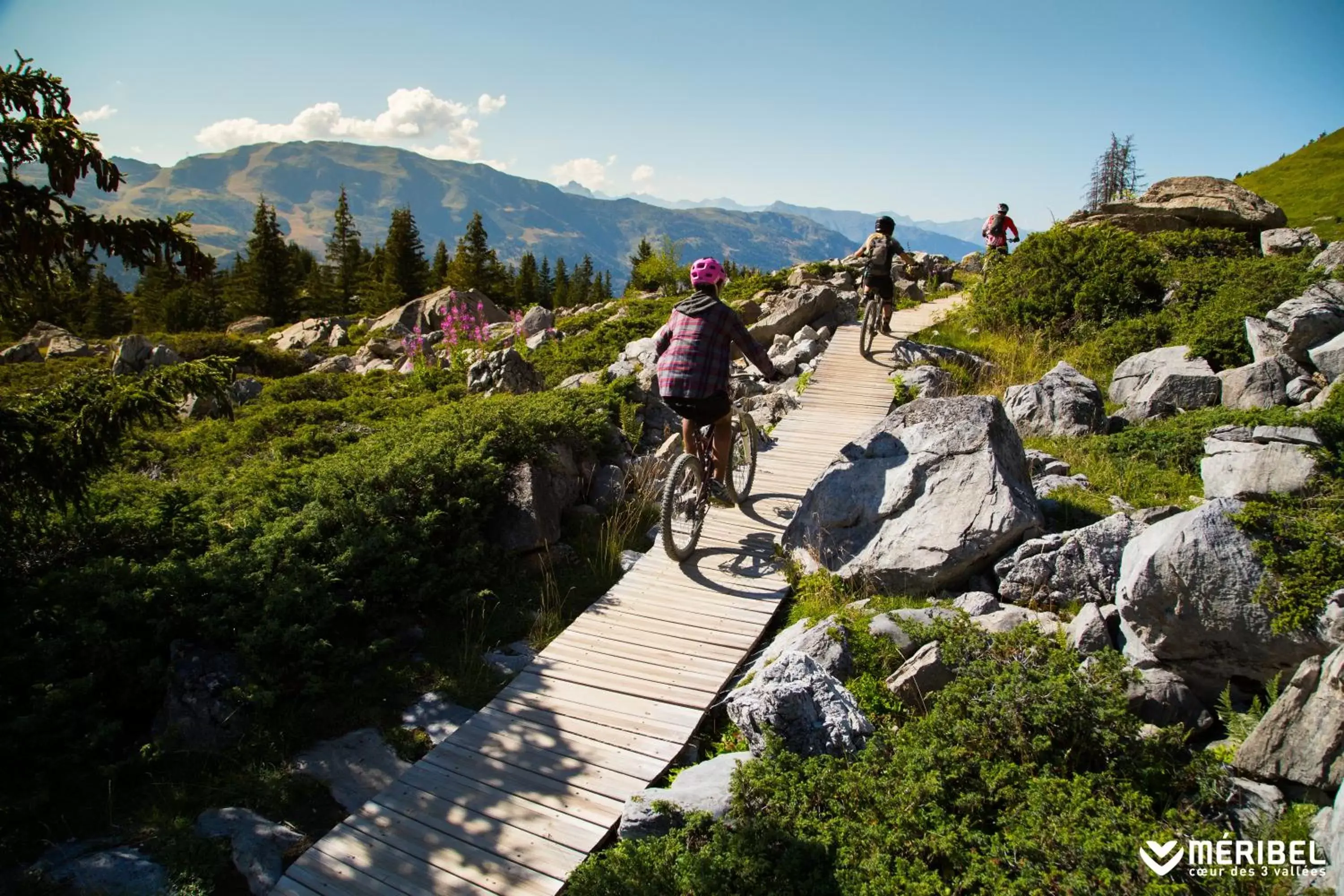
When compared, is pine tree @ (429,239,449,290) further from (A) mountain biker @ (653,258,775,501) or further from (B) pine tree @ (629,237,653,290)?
(A) mountain biker @ (653,258,775,501)

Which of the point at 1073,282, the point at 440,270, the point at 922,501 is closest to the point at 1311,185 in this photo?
the point at 1073,282

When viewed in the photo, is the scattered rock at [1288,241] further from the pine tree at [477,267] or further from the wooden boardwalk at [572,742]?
the pine tree at [477,267]

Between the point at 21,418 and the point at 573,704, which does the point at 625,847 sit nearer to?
the point at 573,704

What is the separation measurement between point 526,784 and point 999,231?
2004cm

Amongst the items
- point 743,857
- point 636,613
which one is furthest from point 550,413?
point 743,857

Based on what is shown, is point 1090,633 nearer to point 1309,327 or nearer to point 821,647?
point 821,647

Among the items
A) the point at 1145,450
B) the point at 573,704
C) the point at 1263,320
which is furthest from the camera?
the point at 1263,320

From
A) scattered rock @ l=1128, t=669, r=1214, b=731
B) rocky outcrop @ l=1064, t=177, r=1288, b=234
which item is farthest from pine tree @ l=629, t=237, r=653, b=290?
scattered rock @ l=1128, t=669, r=1214, b=731

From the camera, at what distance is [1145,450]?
8.80m

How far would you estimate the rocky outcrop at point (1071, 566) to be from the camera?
6.19 meters

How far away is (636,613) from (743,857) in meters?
3.45

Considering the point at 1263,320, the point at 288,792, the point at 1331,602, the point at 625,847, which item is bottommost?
the point at 288,792

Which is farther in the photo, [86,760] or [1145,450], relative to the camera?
[1145,450]

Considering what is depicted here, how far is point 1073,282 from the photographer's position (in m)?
15.0
